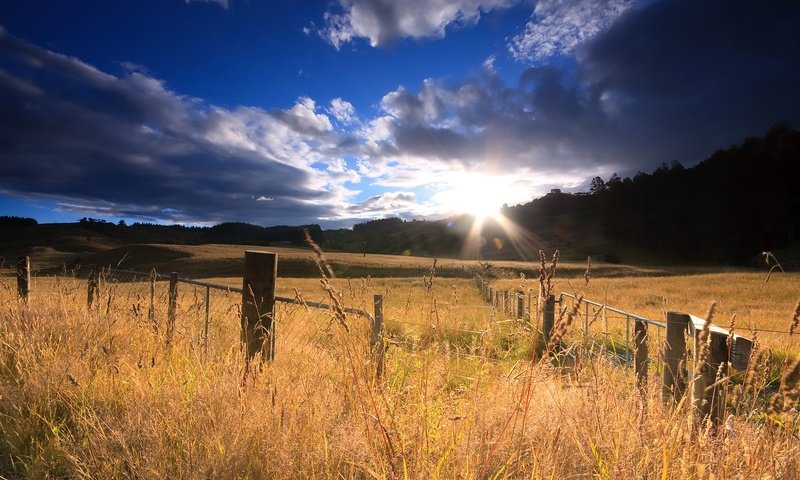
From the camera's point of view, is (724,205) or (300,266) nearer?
(724,205)

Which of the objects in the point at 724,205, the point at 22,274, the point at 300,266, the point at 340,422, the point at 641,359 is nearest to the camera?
the point at 340,422

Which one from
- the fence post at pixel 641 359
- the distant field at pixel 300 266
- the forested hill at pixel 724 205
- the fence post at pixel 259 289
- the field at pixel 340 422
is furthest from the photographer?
the forested hill at pixel 724 205

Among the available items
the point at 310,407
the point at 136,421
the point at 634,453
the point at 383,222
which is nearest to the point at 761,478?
the point at 634,453

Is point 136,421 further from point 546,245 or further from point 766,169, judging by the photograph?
point 546,245

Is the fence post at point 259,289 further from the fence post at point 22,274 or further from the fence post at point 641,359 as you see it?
the fence post at point 22,274

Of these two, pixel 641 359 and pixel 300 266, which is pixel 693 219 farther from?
pixel 641 359

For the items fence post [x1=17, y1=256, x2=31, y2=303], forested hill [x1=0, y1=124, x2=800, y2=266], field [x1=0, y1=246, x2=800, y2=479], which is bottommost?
field [x1=0, y1=246, x2=800, y2=479]

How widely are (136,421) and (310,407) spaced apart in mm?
1203

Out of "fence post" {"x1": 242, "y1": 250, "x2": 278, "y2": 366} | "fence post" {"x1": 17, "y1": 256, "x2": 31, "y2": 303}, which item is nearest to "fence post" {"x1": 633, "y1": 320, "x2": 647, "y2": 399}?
"fence post" {"x1": 242, "y1": 250, "x2": 278, "y2": 366}

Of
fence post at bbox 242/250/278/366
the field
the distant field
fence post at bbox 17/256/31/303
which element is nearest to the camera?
the field

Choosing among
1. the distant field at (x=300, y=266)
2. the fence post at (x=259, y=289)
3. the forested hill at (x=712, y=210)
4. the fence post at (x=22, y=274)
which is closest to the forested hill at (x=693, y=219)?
the forested hill at (x=712, y=210)

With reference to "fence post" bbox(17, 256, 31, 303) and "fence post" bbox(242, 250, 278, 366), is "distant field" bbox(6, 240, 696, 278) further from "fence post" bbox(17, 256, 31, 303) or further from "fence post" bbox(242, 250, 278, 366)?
"fence post" bbox(242, 250, 278, 366)

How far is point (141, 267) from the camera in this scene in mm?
61562

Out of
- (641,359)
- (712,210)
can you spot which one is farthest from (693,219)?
(641,359)
